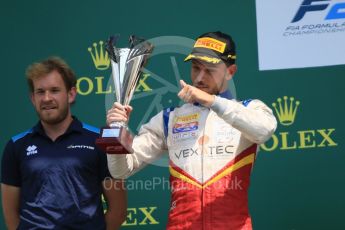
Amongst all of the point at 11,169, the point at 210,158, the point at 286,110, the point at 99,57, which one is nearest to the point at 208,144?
the point at 210,158

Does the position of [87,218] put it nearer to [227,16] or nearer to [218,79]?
[218,79]

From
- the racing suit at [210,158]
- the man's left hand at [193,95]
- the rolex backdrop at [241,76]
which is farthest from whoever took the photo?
the rolex backdrop at [241,76]

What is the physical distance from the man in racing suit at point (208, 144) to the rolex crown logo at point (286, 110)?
0.74 m

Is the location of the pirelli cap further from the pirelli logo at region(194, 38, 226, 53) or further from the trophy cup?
the trophy cup

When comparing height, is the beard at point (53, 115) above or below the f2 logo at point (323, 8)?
below

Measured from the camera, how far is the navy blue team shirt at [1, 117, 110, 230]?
237cm

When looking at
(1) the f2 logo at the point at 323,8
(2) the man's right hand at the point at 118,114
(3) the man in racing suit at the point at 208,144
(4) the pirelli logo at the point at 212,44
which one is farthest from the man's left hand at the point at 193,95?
(1) the f2 logo at the point at 323,8

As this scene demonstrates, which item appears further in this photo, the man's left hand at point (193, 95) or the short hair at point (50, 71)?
the short hair at point (50, 71)

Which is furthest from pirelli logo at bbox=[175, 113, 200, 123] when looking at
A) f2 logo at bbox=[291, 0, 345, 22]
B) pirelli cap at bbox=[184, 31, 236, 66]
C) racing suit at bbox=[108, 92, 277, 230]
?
f2 logo at bbox=[291, 0, 345, 22]

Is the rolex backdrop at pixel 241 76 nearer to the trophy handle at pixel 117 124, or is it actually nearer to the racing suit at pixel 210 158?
the racing suit at pixel 210 158

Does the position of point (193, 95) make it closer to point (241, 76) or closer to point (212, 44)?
point (212, 44)

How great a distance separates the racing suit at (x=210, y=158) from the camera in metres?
2.18

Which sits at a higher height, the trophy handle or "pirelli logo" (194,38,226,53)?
"pirelli logo" (194,38,226,53)

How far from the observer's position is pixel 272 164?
10.1 feet
